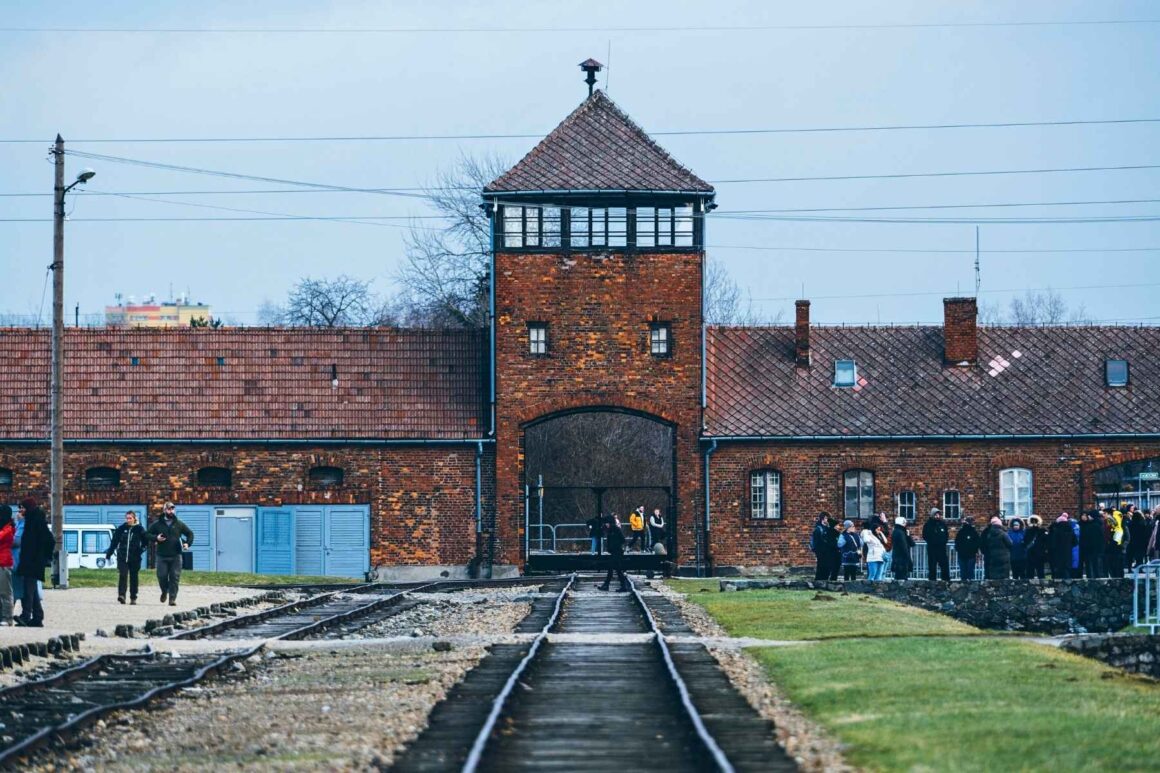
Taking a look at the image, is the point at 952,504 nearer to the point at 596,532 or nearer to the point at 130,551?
the point at 596,532

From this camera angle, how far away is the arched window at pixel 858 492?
160 feet

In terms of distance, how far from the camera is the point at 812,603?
3131 centimetres

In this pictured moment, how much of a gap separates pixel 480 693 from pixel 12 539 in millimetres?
9730

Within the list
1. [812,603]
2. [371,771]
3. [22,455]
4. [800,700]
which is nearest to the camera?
[371,771]

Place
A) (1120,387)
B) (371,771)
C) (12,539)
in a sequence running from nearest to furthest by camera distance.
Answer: (371,771), (12,539), (1120,387)

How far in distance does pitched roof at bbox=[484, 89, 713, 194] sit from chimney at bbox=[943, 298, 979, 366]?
8583 millimetres

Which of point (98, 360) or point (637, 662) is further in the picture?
point (98, 360)

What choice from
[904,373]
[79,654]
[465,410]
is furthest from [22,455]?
[79,654]

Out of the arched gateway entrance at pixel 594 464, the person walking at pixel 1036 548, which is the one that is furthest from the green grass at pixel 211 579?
the arched gateway entrance at pixel 594 464

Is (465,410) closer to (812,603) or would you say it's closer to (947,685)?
(812,603)

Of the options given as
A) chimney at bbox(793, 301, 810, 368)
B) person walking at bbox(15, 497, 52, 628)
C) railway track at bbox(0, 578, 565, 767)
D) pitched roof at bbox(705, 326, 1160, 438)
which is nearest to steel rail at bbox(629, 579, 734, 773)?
railway track at bbox(0, 578, 565, 767)

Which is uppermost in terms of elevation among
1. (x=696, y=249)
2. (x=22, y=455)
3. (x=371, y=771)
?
(x=696, y=249)

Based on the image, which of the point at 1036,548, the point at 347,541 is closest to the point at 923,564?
the point at 1036,548

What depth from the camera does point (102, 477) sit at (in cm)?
4784
